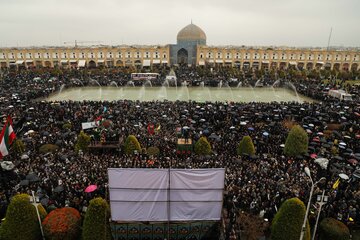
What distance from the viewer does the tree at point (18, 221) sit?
7.97 meters

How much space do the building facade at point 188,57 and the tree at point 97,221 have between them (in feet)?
169

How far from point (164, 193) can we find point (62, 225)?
358 cm

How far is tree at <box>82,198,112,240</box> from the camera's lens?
7.99 meters

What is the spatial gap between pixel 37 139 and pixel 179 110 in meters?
11.3

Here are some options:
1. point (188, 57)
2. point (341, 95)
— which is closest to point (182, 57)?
point (188, 57)

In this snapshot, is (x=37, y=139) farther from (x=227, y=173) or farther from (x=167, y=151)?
(x=227, y=173)

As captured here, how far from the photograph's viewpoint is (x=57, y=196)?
10.8 metres

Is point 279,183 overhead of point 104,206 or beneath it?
beneath

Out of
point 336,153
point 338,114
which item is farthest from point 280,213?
point 338,114

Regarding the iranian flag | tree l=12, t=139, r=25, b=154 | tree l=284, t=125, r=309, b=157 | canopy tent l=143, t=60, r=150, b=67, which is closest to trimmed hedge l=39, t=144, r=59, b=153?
tree l=12, t=139, r=25, b=154

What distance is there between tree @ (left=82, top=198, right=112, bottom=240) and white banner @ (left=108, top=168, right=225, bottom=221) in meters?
0.31

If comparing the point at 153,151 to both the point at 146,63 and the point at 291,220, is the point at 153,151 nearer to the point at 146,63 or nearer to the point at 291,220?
the point at 291,220

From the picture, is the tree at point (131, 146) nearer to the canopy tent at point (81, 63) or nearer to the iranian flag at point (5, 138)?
the iranian flag at point (5, 138)

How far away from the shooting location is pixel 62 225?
8.46 meters
